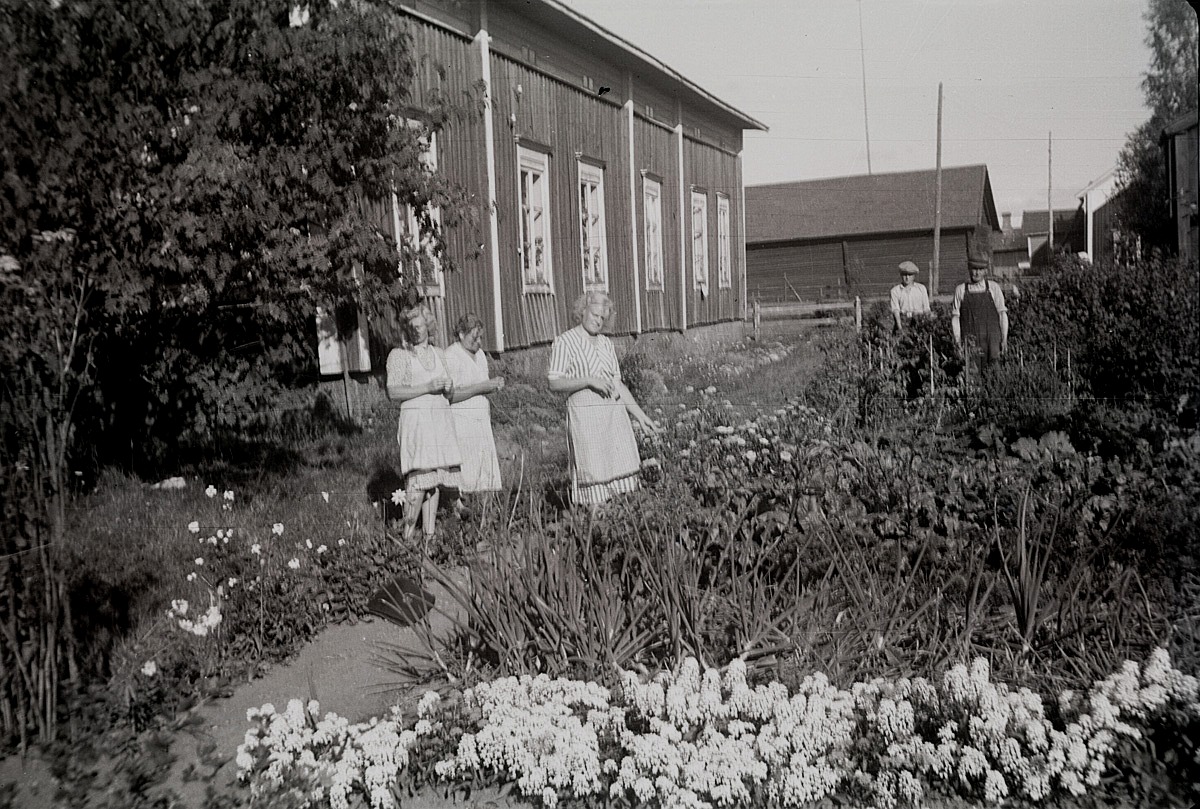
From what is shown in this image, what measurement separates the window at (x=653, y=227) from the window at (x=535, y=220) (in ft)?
2.55

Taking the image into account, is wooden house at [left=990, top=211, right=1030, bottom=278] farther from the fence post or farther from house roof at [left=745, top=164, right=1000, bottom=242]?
the fence post

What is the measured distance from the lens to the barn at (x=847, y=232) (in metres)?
7.46

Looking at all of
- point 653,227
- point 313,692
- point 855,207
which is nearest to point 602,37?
point 653,227

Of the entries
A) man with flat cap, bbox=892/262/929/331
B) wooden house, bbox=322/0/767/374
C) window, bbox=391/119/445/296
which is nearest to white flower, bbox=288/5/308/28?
wooden house, bbox=322/0/767/374

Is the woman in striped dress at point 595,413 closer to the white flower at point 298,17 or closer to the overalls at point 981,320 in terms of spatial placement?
the white flower at point 298,17

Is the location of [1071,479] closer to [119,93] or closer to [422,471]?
[422,471]

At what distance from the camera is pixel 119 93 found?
138 inches

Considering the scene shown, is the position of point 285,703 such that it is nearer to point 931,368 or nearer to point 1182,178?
point 931,368

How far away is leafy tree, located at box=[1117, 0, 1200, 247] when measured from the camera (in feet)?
14.5

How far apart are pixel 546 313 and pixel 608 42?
1.62 meters

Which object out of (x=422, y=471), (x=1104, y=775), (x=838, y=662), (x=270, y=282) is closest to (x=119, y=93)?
(x=270, y=282)

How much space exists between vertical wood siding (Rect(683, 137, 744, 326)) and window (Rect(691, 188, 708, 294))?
0.13ft

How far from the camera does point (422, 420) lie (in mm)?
5031

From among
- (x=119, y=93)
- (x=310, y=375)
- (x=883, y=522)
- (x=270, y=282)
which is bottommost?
(x=883, y=522)
